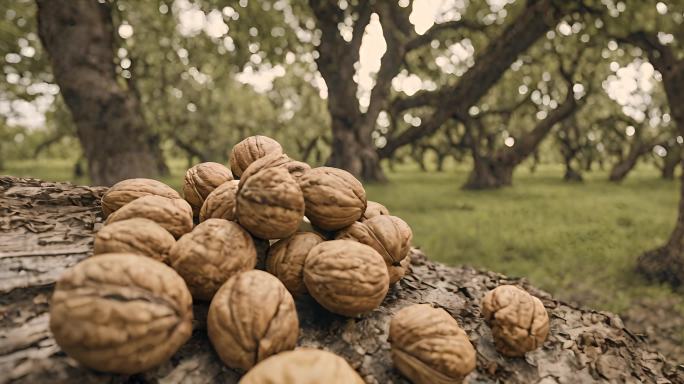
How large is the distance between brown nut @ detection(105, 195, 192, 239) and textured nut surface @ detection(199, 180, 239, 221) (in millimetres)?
147

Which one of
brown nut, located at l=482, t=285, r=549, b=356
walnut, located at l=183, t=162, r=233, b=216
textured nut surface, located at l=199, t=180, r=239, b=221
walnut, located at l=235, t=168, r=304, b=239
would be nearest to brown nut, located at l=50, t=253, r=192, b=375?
walnut, located at l=235, t=168, r=304, b=239

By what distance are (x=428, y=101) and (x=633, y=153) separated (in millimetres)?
14663

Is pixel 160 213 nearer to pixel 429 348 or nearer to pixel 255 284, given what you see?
pixel 255 284

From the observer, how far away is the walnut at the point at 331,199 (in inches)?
113

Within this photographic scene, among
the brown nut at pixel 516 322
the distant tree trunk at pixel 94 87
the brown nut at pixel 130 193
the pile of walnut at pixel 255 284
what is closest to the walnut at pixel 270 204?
the pile of walnut at pixel 255 284

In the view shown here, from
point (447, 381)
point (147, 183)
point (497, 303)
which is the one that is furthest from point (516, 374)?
point (147, 183)

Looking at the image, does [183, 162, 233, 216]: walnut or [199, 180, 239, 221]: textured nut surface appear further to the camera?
[183, 162, 233, 216]: walnut

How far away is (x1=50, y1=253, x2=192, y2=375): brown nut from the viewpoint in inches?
72.7

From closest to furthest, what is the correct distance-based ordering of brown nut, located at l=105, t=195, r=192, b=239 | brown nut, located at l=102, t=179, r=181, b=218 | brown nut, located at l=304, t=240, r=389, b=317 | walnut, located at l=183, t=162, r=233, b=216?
brown nut, located at l=304, t=240, r=389, b=317, brown nut, located at l=105, t=195, r=192, b=239, brown nut, located at l=102, t=179, r=181, b=218, walnut, located at l=183, t=162, r=233, b=216

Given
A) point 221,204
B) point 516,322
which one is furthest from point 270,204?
point 516,322

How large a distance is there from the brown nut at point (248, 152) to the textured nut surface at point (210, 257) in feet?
3.08

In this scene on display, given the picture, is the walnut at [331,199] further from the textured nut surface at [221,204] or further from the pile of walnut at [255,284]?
the textured nut surface at [221,204]

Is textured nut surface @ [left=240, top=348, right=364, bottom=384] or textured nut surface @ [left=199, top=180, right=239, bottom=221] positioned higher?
textured nut surface @ [left=199, top=180, right=239, bottom=221]

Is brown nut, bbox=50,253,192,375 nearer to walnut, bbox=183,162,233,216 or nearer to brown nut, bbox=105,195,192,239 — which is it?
brown nut, bbox=105,195,192,239
